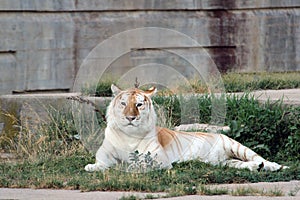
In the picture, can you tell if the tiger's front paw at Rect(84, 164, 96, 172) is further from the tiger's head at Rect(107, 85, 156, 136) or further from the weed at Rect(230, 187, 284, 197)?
the weed at Rect(230, 187, 284, 197)

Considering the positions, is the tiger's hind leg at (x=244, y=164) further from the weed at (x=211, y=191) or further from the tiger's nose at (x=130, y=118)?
the weed at (x=211, y=191)

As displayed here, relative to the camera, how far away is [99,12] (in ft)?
53.3

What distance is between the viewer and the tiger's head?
10156 mm

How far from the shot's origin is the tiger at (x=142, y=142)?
10172 millimetres

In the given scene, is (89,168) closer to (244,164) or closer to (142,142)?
(142,142)

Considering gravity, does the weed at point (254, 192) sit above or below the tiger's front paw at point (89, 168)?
below

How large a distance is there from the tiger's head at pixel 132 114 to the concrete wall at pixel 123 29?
4.84 metres

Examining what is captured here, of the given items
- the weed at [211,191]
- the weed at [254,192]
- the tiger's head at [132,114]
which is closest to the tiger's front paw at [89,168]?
the tiger's head at [132,114]

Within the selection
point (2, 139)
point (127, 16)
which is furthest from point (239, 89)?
point (2, 139)

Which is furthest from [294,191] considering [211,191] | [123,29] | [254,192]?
[123,29]

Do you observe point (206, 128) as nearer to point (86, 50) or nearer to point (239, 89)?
point (239, 89)

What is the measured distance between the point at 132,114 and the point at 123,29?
21.1 feet

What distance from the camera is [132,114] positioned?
1014cm

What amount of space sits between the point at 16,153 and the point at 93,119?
3.35 feet
